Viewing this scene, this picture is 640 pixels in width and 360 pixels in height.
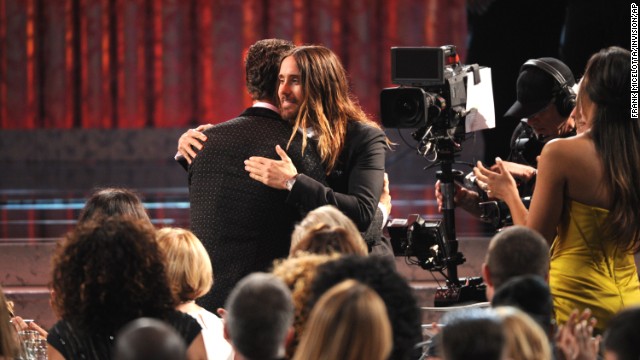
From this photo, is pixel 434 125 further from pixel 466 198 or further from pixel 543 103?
pixel 543 103

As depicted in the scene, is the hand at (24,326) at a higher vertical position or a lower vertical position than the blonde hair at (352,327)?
lower

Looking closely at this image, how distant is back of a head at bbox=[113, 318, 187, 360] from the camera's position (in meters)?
1.30

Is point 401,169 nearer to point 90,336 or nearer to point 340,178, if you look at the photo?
point 340,178

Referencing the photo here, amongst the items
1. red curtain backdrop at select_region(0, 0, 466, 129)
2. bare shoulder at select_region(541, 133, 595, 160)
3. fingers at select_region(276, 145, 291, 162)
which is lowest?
red curtain backdrop at select_region(0, 0, 466, 129)

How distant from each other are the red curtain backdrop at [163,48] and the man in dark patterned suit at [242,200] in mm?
8344

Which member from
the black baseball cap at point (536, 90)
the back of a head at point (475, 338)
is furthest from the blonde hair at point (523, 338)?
the black baseball cap at point (536, 90)

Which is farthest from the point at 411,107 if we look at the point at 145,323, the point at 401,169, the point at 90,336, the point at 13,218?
the point at 401,169

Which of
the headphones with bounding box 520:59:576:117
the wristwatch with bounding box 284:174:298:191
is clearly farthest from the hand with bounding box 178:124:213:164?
the headphones with bounding box 520:59:576:117

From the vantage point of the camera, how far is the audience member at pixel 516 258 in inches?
80.4

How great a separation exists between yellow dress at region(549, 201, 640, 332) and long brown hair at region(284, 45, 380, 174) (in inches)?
27.4

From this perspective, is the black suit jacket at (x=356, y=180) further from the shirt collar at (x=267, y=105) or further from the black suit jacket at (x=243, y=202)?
the shirt collar at (x=267, y=105)

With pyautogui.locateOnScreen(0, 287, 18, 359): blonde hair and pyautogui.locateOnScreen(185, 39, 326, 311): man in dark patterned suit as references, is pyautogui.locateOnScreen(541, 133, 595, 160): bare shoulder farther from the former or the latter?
pyautogui.locateOnScreen(0, 287, 18, 359): blonde hair

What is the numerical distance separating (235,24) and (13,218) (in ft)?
17.4

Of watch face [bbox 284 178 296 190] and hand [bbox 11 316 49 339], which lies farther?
watch face [bbox 284 178 296 190]
